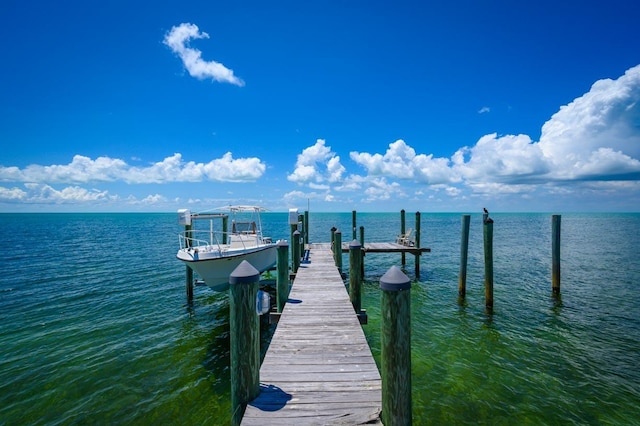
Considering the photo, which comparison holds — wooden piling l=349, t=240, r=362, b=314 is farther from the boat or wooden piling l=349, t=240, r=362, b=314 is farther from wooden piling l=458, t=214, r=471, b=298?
wooden piling l=458, t=214, r=471, b=298

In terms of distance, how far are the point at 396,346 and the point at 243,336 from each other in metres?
1.73

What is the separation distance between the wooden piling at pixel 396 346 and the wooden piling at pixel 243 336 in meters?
1.48

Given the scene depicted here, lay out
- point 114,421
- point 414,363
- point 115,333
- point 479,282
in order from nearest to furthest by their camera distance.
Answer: point 114,421
point 414,363
point 115,333
point 479,282

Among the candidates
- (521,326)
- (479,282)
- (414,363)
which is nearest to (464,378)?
(414,363)

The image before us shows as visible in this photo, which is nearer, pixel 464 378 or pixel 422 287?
pixel 464 378

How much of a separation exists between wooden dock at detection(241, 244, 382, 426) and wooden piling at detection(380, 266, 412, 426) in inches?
18.7

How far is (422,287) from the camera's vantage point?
16844 mm

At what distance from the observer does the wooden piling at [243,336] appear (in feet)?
11.4

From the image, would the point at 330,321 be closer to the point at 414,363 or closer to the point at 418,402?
the point at 418,402

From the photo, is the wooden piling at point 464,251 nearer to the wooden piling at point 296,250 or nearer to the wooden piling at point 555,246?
the wooden piling at point 555,246

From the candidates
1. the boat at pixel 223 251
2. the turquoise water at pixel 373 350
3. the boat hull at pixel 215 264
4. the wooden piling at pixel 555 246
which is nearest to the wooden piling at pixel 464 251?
the turquoise water at pixel 373 350

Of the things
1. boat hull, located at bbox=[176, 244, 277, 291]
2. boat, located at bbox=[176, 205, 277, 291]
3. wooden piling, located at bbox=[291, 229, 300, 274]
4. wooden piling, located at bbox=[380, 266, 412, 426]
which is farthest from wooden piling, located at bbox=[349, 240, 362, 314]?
boat hull, located at bbox=[176, 244, 277, 291]

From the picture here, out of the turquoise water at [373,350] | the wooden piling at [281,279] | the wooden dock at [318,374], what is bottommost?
the turquoise water at [373,350]

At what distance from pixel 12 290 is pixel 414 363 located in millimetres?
20237
